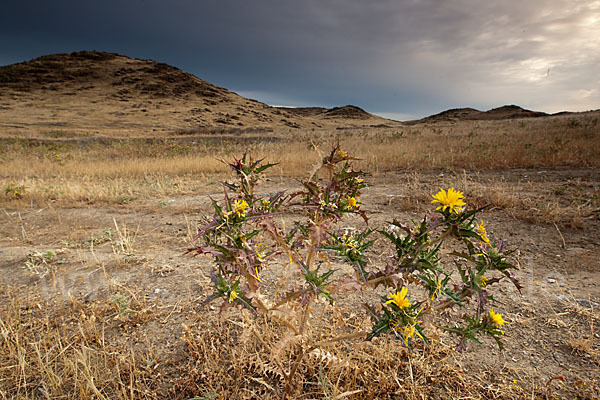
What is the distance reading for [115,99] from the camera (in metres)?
A: 40.6

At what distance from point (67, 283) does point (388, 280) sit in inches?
108

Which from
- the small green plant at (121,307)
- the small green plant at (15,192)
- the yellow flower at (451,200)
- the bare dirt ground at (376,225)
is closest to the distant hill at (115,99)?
the small green plant at (15,192)

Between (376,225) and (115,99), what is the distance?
48640 millimetres

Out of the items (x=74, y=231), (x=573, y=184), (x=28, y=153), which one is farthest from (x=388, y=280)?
(x=28, y=153)

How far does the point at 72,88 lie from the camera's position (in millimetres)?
43562

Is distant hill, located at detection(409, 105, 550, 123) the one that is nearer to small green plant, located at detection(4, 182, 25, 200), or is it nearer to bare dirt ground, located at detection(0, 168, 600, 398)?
bare dirt ground, located at detection(0, 168, 600, 398)

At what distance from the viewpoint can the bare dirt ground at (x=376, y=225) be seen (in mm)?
1574

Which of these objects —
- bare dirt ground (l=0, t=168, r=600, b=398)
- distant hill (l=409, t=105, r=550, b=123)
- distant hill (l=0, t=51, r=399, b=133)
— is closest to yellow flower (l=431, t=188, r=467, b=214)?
bare dirt ground (l=0, t=168, r=600, b=398)

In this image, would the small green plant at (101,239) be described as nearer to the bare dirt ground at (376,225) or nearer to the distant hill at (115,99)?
the bare dirt ground at (376,225)

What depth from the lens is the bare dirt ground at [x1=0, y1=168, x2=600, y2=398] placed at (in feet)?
5.16

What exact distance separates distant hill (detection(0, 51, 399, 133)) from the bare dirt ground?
2388 centimetres

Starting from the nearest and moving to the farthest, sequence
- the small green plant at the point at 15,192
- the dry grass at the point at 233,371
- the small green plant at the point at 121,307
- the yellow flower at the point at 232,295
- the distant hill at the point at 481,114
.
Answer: the yellow flower at the point at 232,295
the dry grass at the point at 233,371
the small green plant at the point at 121,307
the small green plant at the point at 15,192
the distant hill at the point at 481,114

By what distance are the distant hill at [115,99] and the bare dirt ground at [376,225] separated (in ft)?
78.4

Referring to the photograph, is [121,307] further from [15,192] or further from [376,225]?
[15,192]
